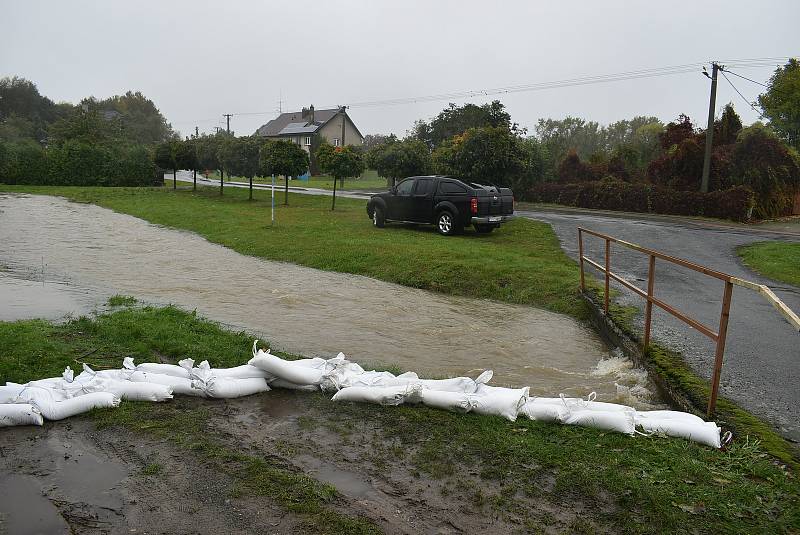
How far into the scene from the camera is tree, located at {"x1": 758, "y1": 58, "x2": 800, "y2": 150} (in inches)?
1439

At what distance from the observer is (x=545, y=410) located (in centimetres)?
479

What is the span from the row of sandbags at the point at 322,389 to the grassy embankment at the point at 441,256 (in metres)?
0.79

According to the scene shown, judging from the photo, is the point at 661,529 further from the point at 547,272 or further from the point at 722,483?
the point at 547,272

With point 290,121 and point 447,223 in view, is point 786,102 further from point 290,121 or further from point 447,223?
point 290,121

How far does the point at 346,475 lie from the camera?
3.93 m

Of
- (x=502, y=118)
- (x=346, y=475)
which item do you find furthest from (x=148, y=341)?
(x=502, y=118)

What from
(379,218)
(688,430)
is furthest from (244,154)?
(688,430)

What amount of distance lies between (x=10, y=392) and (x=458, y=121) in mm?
44622

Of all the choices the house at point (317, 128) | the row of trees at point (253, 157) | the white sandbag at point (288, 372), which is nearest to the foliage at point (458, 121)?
the row of trees at point (253, 157)

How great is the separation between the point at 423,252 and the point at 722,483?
10094mm

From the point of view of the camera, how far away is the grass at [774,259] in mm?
11992

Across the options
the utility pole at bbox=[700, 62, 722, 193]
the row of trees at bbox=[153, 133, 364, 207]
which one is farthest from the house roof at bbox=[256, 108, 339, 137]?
the utility pole at bbox=[700, 62, 722, 193]

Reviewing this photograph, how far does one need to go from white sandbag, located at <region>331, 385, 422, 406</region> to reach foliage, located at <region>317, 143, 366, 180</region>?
2102 centimetres

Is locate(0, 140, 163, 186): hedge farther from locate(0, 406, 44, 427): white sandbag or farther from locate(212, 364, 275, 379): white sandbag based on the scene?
locate(0, 406, 44, 427): white sandbag
